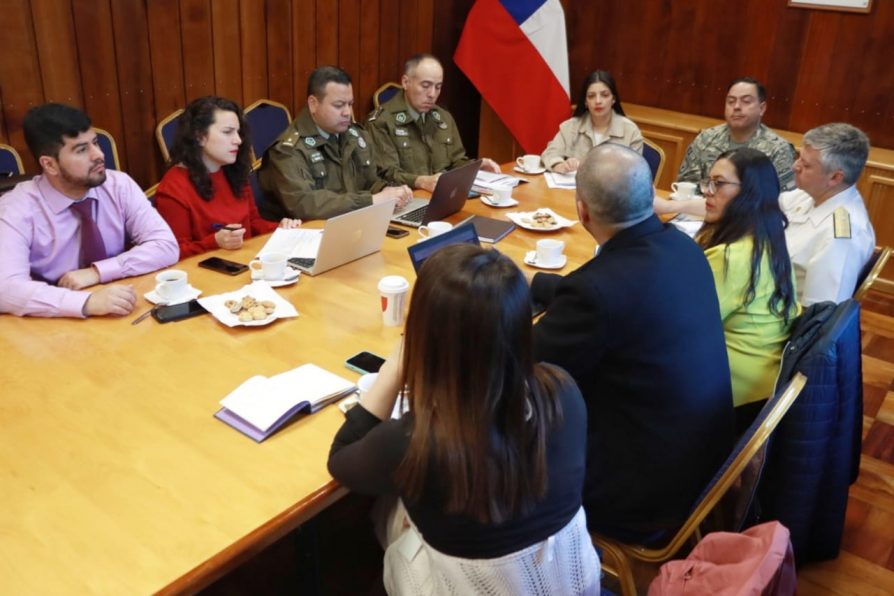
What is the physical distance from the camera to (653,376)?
1600 mm

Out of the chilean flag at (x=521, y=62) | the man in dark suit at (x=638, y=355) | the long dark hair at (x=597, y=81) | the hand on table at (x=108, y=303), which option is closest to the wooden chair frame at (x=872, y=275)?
the man in dark suit at (x=638, y=355)

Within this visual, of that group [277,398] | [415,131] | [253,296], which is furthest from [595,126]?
[277,398]

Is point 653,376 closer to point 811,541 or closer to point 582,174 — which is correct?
point 582,174

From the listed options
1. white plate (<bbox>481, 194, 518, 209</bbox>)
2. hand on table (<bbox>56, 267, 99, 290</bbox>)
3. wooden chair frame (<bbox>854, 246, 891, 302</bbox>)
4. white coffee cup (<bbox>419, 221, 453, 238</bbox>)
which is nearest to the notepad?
hand on table (<bbox>56, 267, 99, 290</bbox>)

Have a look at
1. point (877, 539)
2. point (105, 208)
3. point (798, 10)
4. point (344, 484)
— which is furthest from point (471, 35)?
point (344, 484)

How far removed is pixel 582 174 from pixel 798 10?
350cm

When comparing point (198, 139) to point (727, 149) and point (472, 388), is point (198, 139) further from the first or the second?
point (727, 149)

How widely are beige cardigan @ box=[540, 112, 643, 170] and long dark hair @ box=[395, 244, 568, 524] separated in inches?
112

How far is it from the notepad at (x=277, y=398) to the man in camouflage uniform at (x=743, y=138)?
2.57 m

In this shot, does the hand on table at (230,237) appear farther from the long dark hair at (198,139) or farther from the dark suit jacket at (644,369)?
the dark suit jacket at (644,369)

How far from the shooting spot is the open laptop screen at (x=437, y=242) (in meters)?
1.95

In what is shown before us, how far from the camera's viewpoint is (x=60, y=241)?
219 cm

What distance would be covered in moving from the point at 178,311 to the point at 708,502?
1.36 meters

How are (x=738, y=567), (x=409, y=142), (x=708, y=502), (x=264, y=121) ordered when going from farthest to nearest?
(x=264, y=121), (x=409, y=142), (x=708, y=502), (x=738, y=567)
